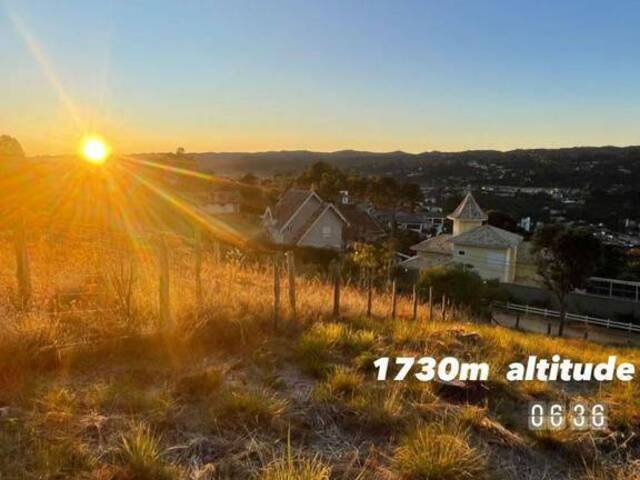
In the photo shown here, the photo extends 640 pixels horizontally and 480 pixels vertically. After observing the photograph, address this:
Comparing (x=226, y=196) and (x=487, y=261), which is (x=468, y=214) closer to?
(x=487, y=261)

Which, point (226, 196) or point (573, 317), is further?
point (226, 196)

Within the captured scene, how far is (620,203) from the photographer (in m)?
74.2

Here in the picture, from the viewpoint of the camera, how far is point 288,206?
34312mm

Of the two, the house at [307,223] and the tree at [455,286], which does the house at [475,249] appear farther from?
the tree at [455,286]

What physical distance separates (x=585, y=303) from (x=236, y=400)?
89.1 feet

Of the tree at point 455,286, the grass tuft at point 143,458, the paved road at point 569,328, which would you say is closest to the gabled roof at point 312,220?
the tree at point 455,286

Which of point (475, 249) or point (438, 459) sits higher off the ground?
point (438, 459)

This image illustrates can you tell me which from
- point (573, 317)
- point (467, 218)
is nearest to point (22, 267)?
point (573, 317)

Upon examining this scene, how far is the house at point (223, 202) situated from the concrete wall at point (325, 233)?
11152 mm

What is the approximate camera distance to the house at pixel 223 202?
41250 mm

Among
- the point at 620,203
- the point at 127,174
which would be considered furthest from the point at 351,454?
the point at 620,203

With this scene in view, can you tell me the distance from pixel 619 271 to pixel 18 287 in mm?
33580

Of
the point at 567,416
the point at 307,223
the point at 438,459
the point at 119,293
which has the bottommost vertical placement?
the point at 307,223

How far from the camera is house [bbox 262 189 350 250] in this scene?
32.5 metres
